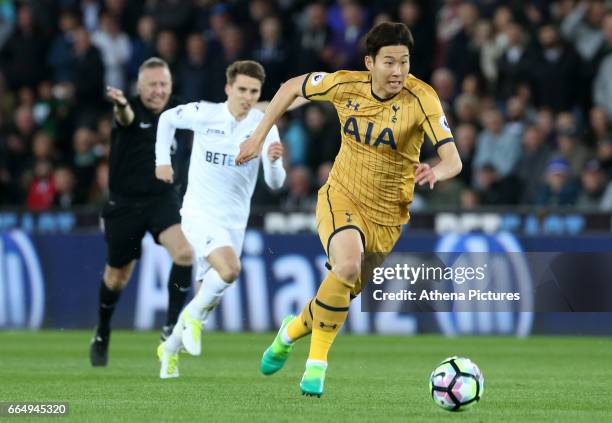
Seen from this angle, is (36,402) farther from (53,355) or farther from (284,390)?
(53,355)

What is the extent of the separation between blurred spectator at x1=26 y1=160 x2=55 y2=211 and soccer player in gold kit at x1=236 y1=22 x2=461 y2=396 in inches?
412

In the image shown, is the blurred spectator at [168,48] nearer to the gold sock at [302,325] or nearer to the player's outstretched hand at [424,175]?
the gold sock at [302,325]

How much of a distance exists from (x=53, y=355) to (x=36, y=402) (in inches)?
182

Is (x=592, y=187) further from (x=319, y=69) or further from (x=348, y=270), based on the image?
(x=348, y=270)

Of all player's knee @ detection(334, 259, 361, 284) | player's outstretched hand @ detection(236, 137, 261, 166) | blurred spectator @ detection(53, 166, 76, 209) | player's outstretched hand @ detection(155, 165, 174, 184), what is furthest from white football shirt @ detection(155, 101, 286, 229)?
blurred spectator @ detection(53, 166, 76, 209)

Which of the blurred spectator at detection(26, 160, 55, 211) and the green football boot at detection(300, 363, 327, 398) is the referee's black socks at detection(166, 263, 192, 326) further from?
the blurred spectator at detection(26, 160, 55, 211)

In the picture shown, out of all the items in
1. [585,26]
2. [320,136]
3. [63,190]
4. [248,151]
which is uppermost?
[585,26]

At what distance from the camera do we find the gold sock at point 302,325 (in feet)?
30.0

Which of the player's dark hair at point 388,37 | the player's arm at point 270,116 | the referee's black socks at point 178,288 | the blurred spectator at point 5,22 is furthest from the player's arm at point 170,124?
the blurred spectator at point 5,22

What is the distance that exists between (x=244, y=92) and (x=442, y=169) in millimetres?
3039

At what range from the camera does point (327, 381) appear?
10352mm

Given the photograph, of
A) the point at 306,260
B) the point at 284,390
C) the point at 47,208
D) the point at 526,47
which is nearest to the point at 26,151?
the point at 47,208

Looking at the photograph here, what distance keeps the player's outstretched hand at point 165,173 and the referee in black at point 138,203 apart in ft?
3.59

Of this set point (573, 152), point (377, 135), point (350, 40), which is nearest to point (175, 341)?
point (377, 135)
